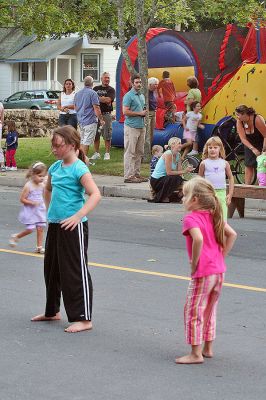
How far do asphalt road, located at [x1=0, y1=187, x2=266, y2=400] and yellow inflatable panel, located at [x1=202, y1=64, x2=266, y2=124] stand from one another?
949 cm

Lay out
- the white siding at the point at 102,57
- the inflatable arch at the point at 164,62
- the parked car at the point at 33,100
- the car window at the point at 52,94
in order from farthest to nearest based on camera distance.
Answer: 1. the white siding at the point at 102,57
2. the car window at the point at 52,94
3. the parked car at the point at 33,100
4. the inflatable arch at the point at 164,62

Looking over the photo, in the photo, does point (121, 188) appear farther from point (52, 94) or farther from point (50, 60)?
point (50, 60)

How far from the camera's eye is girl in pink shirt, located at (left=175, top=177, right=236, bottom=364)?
7.14 m

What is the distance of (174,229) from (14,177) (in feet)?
26.7

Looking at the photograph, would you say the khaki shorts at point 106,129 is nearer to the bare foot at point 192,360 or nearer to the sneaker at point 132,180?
the sneaker at point 132,180

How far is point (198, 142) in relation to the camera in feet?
77.8

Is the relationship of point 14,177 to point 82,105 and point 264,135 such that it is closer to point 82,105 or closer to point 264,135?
point 82,105

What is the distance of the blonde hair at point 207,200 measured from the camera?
715cm

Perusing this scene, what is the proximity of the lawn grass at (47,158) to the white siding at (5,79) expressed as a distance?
3648cm

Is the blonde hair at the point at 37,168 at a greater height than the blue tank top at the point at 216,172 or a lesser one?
greater

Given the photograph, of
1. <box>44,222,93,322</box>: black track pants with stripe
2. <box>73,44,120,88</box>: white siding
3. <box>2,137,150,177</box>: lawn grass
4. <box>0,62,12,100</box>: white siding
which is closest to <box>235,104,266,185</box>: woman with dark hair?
<box>2,137,150,177</box>: lawn grass

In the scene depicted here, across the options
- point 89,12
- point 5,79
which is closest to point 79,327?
point 89,12

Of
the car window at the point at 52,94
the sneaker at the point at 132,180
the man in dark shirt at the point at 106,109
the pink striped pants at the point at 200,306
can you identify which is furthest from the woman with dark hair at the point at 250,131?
the car window at the point at 52,94

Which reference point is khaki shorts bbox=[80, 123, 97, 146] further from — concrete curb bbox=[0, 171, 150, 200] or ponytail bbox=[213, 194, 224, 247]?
ponytail bbox=[213, 194, 224, 247]
